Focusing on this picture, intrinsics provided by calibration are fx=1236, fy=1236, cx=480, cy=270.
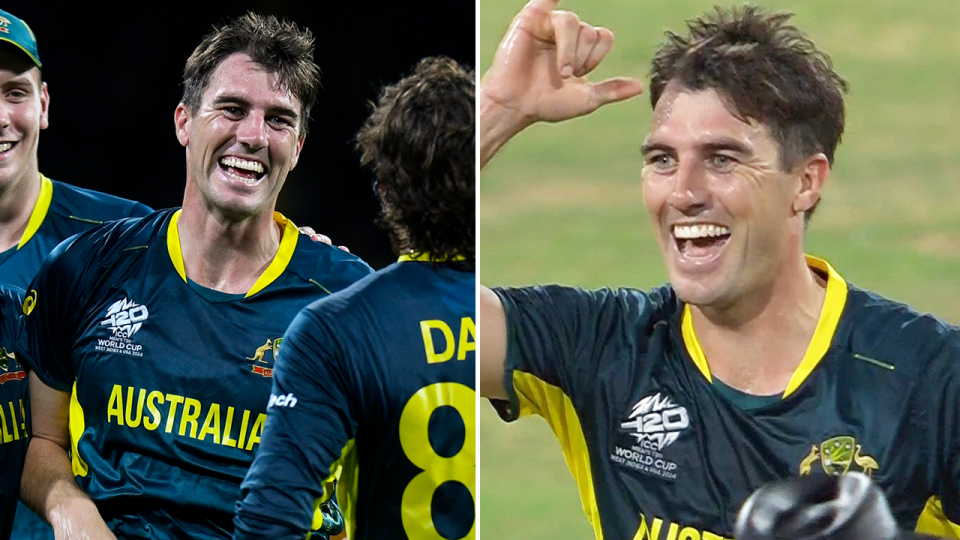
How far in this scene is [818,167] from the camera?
1.86 metres

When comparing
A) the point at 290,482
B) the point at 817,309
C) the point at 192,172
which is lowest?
the point at 290,482

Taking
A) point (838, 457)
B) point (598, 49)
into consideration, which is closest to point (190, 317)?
point (598, 49)

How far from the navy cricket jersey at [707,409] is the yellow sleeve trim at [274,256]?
49cm

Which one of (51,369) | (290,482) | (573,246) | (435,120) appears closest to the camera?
(290,482)

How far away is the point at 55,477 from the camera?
2.24m

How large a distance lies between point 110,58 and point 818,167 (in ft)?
4.85

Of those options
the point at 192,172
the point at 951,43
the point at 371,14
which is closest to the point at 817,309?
the point at 951,43

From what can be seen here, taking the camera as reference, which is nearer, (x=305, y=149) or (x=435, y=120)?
(x=435, y=120)

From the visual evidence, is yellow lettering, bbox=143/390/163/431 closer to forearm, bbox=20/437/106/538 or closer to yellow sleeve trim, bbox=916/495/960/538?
forearm, bbox=20/437/106/538

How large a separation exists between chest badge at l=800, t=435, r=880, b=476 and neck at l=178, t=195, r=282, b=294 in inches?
40.3

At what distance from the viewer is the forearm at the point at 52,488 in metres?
2.18

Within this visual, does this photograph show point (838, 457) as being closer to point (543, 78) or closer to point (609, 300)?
point (609, 300)

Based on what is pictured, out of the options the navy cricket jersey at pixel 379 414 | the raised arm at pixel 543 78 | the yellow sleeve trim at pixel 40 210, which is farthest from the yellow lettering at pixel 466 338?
the yellow sleeve trim at pixel 40 210

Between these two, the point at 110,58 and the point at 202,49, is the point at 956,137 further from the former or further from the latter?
the point at 110,58
